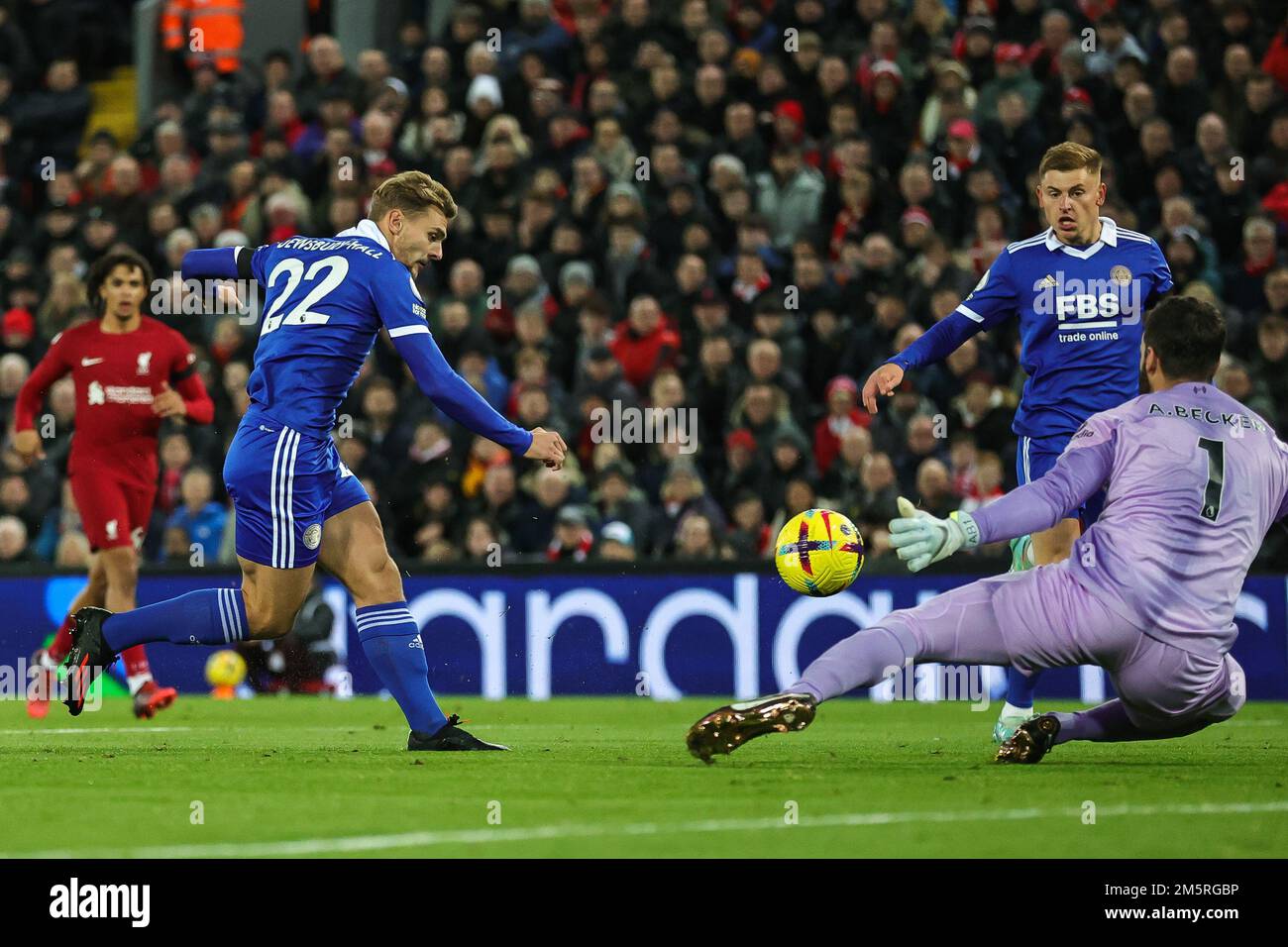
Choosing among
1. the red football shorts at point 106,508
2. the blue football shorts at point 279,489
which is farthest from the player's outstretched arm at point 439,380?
the red football shorts at point 106,508

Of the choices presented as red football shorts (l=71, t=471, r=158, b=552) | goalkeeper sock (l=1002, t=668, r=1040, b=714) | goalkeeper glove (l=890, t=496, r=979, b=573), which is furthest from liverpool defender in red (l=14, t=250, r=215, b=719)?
goalkeeper glove (l=890, t=496, r=979, b=573)

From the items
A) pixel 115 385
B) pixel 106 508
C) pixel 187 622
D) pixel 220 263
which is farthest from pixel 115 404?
pixel 187 622

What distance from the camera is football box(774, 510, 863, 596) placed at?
26.2 feet

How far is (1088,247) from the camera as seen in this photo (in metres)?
8.79

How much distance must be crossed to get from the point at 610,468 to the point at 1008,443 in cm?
273

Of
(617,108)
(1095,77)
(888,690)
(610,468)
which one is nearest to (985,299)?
(888,690)

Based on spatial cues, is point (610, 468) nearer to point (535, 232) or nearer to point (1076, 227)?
point (535, 232)

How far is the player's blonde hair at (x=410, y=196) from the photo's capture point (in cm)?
815

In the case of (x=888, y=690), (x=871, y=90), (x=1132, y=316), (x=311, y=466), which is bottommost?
(x=888, y=690)

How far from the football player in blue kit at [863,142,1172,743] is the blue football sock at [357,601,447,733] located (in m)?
2.15

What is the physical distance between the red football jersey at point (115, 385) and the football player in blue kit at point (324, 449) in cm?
274

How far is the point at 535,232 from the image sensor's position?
16250mm

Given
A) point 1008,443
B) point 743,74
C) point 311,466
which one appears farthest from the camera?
point 743,74
